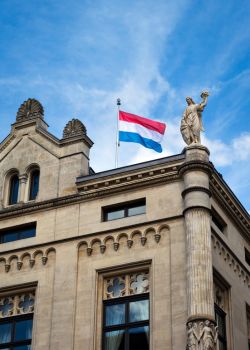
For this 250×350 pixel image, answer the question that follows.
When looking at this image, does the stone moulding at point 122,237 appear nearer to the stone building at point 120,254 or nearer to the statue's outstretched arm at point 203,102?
the stone building at point 120,254

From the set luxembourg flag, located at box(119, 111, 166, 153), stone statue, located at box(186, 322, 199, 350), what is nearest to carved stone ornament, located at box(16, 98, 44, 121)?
luxembourg flag, located at box(119, 111, 166, 153)

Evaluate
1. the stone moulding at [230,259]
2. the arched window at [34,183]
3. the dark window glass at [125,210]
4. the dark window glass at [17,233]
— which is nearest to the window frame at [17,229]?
the dark window glass at [17,233]

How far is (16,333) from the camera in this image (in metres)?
32.3

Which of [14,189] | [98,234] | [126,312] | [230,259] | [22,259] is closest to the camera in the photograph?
[126,312]

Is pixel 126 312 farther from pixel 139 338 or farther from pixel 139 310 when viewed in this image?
pixel 139 338

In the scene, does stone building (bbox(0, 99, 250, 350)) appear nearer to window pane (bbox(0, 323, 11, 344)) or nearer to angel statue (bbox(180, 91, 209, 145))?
window pane (bbox(0, 323, 11, 344))

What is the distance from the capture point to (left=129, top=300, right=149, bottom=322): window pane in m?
30.5

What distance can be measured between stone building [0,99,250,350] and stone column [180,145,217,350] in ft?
0.14

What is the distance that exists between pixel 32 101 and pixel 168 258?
11806 mm

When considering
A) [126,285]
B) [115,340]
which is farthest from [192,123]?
[115,340]

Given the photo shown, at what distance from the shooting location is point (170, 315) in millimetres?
29625

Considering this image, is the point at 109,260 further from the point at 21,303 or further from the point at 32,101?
the point at 32,101

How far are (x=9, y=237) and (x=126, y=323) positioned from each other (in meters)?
7.49

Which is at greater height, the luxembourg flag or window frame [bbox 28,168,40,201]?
the luxembourg flag
